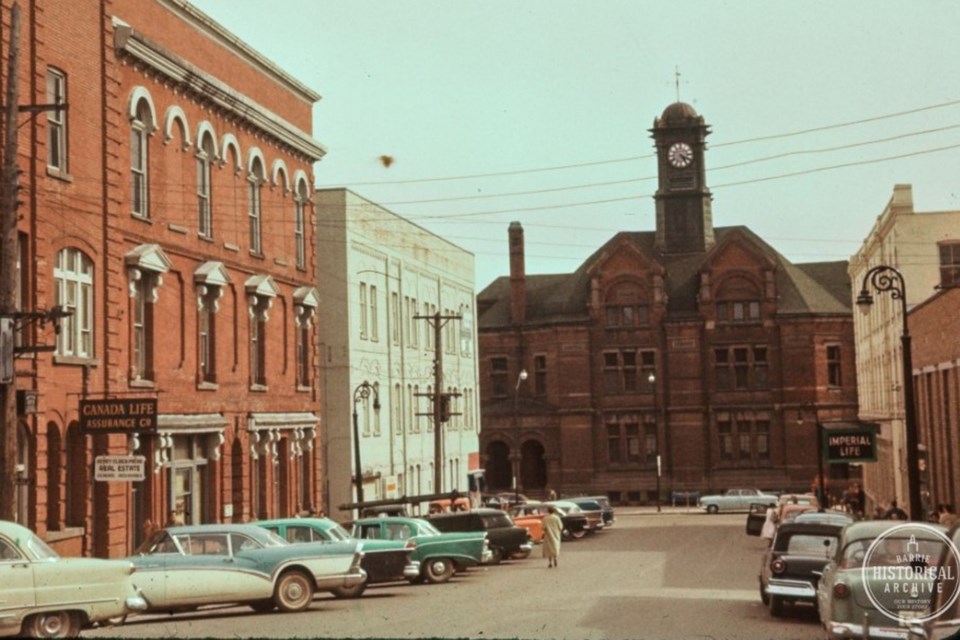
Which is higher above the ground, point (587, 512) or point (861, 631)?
point (861, 631)

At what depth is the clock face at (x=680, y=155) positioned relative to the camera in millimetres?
96062

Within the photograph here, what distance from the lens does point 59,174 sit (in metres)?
30.8

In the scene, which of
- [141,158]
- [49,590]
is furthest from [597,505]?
[49,590]

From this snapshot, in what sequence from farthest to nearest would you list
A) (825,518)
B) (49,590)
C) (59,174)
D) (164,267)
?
(164,267) < (59,174) < (825,518) < (49,590)

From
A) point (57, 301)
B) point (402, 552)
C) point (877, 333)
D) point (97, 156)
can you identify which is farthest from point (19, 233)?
point (877, 333)

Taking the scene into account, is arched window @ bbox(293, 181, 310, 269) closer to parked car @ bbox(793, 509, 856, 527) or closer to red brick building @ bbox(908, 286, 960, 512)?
red brick building @ bbox(908, 286, 960, 512)

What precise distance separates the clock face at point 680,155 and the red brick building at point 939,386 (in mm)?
40177

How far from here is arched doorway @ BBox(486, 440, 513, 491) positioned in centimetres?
9300

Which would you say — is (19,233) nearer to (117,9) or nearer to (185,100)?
(117,9)

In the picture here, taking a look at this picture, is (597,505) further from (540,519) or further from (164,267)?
(164,267)

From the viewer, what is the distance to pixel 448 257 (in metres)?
75.4

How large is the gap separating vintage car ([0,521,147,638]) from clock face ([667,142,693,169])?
261ft

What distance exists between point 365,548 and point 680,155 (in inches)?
2763

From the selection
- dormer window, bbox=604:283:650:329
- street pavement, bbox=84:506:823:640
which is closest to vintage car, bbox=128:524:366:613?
street pavement, bbox=84:506:823:640
